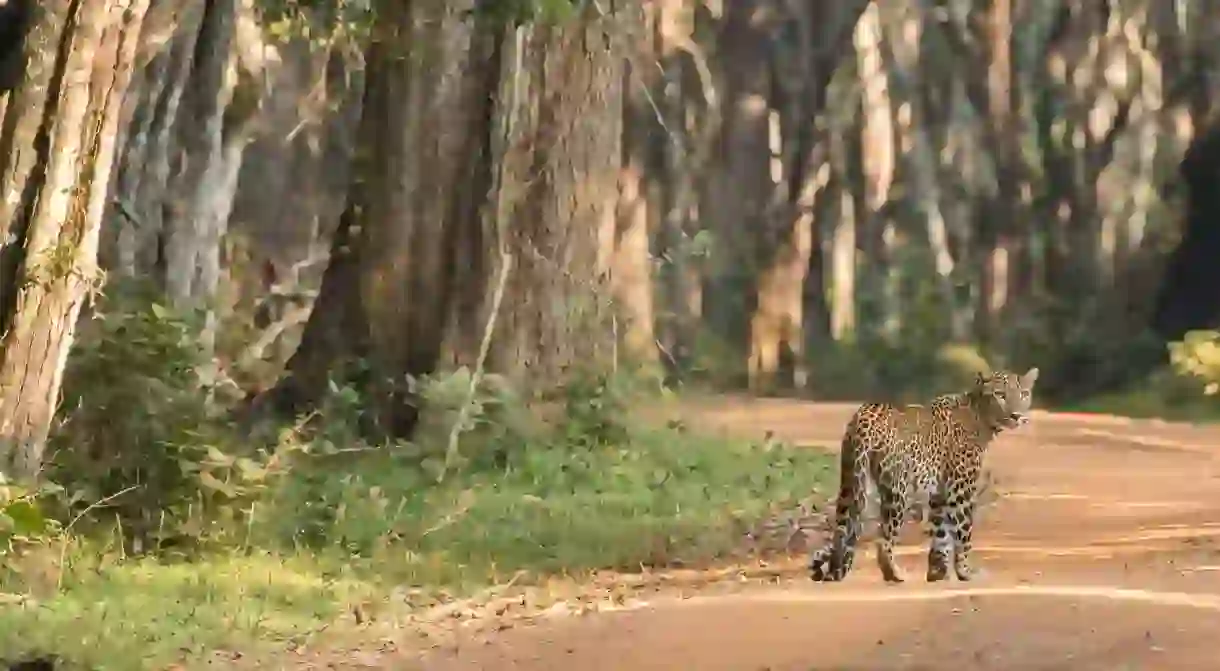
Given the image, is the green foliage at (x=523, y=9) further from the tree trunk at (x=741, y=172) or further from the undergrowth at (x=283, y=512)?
the tree trunk at (x=741, y=172)

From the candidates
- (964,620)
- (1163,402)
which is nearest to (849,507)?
(964,620)

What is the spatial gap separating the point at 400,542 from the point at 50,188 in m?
2.99

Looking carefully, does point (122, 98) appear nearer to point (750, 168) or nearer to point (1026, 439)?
point (1026, 439)

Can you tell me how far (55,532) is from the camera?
9.51m

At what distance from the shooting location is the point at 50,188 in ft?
30.6

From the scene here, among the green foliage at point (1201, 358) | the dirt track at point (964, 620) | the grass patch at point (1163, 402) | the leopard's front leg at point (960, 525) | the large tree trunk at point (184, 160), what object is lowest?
the dirt track at point (964, 620)

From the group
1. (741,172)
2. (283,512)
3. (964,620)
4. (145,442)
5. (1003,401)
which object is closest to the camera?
(964,620)

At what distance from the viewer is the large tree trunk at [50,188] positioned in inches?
364

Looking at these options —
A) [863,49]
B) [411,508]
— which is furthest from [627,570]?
[863,49]

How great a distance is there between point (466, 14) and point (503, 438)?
3539 mm

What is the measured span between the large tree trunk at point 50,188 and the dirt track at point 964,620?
2481mm

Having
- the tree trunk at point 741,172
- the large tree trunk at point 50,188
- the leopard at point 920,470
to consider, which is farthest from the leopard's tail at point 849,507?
the tree trunk at point 741,172

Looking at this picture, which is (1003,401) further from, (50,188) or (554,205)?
(554,205)

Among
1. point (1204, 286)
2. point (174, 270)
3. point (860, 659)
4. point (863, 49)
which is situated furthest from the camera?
point (863, 49)
